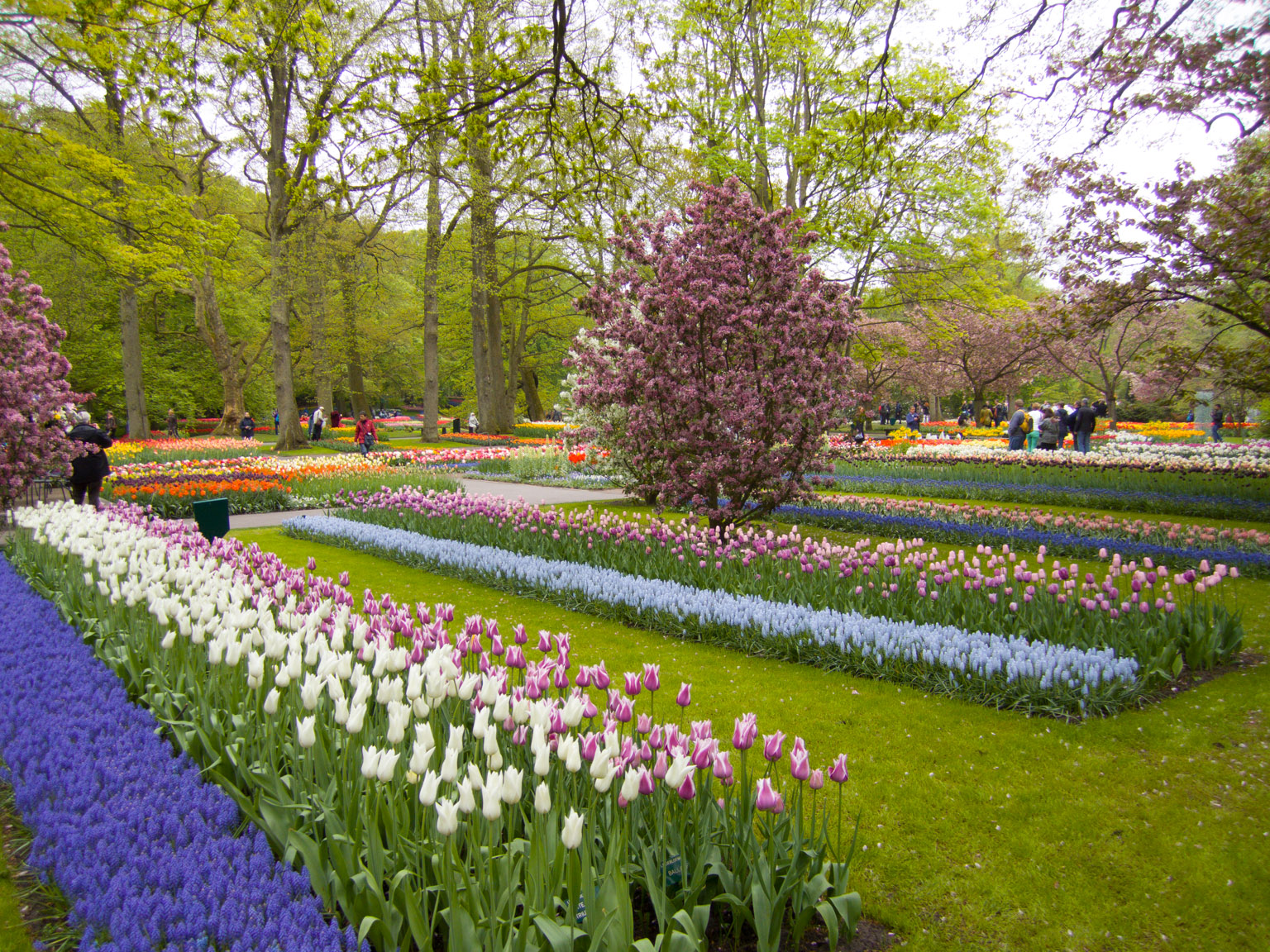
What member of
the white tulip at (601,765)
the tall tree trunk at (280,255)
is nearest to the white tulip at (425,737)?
the white tulip at (601,765)

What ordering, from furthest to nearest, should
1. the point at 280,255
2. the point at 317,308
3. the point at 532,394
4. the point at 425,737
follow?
the point at 532,394 < the point at 317,308 < the point at 280,255 < the point at 425,737

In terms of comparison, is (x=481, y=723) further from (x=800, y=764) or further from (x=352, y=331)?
(x=352, y=331)

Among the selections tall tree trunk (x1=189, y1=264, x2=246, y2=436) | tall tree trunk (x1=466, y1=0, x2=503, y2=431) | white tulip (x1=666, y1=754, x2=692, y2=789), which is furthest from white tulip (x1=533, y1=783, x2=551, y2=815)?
tall tree trunk (x1=189, y1=264, x2=246, y2=436)

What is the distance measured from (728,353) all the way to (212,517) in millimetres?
6376

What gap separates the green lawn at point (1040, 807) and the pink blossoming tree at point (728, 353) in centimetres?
398

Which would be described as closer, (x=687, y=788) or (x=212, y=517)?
(x=687, y=788)

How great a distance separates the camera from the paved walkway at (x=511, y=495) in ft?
42.0

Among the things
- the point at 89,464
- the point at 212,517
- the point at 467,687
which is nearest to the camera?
the point at 467,687

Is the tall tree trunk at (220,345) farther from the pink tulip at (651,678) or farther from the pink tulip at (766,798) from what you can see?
the pink tulip at (766,798)

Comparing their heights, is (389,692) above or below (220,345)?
below

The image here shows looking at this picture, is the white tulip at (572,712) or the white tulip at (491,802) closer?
the white tulip at (491,802)

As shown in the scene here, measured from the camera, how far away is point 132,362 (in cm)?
2423

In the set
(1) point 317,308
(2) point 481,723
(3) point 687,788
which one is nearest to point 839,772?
(3) point 687,788

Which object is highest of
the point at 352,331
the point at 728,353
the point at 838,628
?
the point at 352,331
